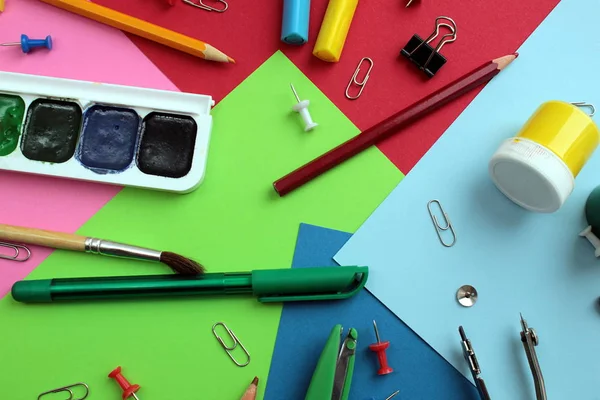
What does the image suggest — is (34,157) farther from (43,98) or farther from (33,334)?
(33,334)

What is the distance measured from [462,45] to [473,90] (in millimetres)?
112

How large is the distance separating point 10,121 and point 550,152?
3.85 ft

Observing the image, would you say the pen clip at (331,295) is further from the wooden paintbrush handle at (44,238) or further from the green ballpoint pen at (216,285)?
the wooden paintbrush handle at (44,238)

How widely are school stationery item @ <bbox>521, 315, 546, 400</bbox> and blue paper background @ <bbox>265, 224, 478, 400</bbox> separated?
0.43 feet

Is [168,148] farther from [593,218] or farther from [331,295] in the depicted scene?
[593,218]

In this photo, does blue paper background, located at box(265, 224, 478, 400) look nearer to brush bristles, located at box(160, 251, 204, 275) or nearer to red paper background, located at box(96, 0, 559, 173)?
brush bristles, located at box(160, 251, 204, 275)

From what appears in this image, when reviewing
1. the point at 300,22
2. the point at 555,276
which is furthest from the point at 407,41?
the point at 555,276

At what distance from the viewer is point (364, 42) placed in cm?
128

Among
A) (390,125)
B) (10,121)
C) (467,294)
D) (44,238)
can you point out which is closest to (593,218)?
(467,294)

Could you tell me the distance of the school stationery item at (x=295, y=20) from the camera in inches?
48.3

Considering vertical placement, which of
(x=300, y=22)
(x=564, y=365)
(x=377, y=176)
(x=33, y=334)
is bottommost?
(x=33, y=334)

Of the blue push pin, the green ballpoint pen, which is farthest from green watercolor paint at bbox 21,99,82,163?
the green ballpoint pen

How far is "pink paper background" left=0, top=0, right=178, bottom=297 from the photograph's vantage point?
124cm

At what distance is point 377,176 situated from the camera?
1240 mm
